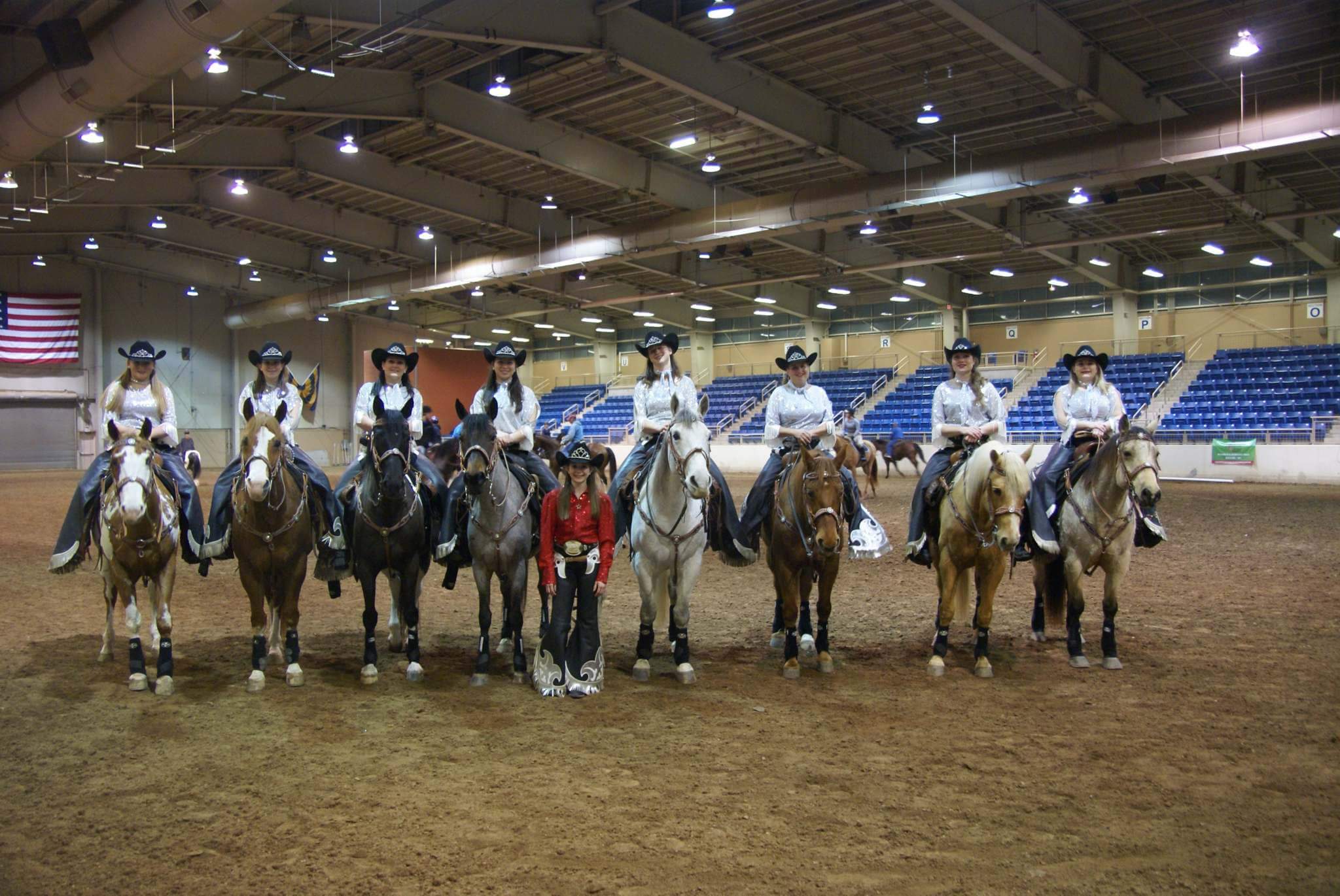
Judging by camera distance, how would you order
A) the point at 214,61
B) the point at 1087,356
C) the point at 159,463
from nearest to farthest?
the point at 159,463
the point at 1087,356
the point at 214,61

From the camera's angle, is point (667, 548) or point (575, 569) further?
point (667, 548)

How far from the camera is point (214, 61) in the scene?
13117 millimetres

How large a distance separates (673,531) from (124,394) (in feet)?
13.8

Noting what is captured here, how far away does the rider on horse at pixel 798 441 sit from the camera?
6.73 m

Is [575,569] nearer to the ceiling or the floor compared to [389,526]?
nearer to the floor

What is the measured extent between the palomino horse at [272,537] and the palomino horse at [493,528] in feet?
3.91

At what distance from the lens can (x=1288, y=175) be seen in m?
21.7

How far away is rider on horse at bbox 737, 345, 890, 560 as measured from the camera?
6734mm

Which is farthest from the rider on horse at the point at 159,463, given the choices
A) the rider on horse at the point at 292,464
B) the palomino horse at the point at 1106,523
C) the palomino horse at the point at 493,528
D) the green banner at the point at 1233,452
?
the green banner at the point at 1233,452

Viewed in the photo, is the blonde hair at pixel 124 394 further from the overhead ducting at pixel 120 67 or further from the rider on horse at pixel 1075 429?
the rider on horse at pixel 1075 429

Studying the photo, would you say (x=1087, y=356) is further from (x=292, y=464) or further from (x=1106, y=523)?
(x=292, y=464)

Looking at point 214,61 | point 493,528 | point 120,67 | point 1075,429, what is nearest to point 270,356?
point 493,528

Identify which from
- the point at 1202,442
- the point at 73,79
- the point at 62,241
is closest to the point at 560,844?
the point at 73,79

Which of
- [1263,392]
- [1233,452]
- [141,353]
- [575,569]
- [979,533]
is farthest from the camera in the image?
[1263,392]
